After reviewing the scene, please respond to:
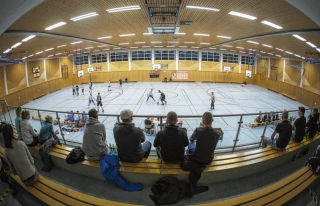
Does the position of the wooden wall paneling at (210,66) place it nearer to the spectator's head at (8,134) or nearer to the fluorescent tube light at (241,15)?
the fluorescent tube light at (241,15)

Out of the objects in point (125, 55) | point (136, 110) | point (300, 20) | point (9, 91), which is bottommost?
point (136, 110)

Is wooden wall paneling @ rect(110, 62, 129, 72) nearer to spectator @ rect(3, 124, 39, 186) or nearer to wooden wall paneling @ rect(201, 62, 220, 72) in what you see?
wooden wall paneling @ rect(201, 62, 220, 72)

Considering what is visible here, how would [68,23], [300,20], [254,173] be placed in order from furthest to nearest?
[68,23] < [300,20] < [254,173]

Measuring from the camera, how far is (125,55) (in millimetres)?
35594

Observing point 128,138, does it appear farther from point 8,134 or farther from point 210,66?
point 210,66

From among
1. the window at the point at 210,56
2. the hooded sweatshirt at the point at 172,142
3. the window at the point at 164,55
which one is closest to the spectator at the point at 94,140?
the hooded sweatshirt at the point at 172,142

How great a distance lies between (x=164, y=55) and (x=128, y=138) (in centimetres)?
3320

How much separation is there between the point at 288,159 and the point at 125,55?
34215 mm

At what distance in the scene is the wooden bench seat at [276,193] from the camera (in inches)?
120

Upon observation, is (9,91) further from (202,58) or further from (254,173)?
(202,58)

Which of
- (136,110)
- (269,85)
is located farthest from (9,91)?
(269,85)

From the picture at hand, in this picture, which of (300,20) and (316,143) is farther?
(300,20)

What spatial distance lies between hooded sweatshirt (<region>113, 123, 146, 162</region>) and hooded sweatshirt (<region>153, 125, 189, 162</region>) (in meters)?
0.42

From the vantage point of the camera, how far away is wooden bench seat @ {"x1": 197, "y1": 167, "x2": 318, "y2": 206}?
3049mm
